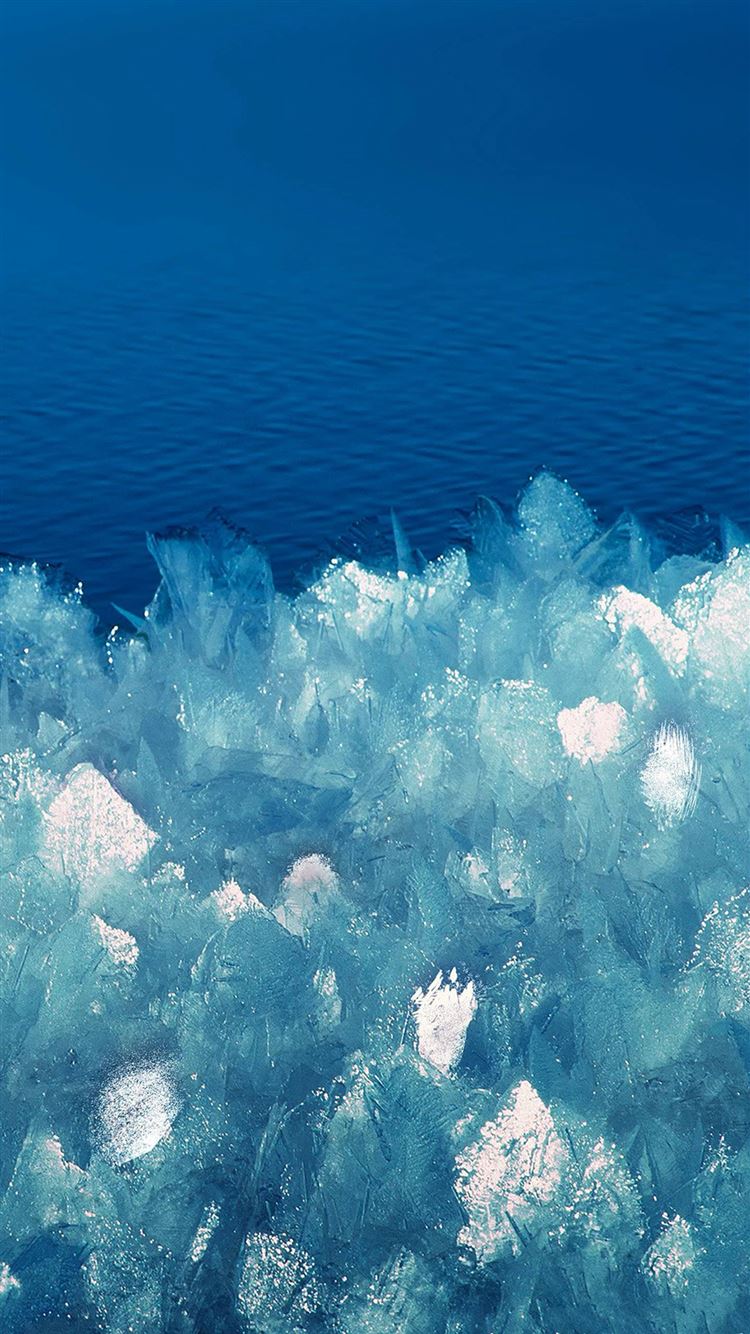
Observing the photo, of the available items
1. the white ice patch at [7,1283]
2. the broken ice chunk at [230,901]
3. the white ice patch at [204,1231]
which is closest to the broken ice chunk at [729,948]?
the broken ice chunk at [230,901]

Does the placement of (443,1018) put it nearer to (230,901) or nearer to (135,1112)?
(230,901)

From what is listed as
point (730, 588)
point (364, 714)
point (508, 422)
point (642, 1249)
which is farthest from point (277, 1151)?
point (508, 422)

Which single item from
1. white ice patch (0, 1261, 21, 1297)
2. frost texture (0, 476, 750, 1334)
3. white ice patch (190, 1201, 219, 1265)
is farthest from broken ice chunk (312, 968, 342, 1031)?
white ice patch (0, 1261, 21, 1297)

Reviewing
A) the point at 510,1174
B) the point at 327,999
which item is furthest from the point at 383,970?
the point at 510,1174

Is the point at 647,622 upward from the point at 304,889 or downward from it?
upward

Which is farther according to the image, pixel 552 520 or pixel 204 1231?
pixel 552 520

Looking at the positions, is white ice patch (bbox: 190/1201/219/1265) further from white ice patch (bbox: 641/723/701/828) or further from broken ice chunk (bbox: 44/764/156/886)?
white ice patch (bbox: 641/723/701/828)
